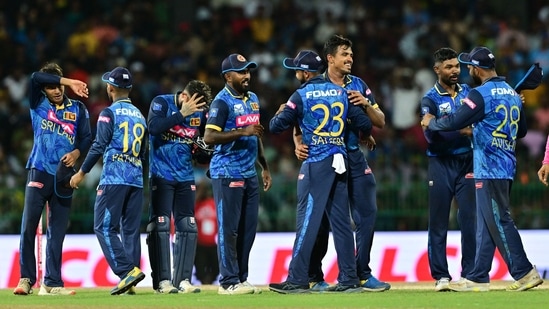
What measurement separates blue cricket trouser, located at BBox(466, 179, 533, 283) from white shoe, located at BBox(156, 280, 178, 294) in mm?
3305

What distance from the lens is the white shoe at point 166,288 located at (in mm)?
13906

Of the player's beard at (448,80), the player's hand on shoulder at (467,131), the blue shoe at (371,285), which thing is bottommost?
the blue shoe at (371,285)

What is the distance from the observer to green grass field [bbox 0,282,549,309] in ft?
38.1

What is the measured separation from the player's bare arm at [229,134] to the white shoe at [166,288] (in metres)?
1.75

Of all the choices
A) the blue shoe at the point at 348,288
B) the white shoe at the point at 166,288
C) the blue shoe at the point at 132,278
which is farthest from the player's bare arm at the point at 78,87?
the blue shoe at the point at 348,288

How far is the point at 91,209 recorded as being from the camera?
19562mm

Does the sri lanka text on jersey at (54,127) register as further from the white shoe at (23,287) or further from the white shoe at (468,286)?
the white shoe at (468,286)

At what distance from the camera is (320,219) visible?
12984mm

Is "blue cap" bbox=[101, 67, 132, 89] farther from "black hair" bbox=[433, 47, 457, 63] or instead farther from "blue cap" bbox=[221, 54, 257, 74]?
"black hair" bbox=[433, 47, 457, 63]

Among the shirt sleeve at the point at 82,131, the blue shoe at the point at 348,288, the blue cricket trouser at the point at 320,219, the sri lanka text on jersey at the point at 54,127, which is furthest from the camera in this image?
the shirt sleeve at the point at 82,131

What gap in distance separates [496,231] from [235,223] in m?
2.70

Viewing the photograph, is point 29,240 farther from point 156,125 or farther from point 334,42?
point 334,42

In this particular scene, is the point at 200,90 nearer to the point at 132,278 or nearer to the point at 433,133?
the point at 132,278

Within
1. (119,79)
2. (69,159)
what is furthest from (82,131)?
(119,79)
